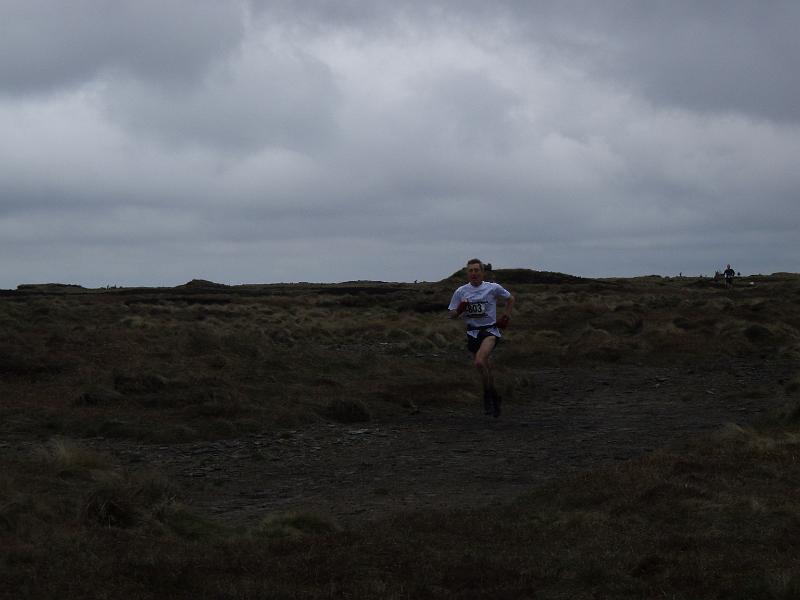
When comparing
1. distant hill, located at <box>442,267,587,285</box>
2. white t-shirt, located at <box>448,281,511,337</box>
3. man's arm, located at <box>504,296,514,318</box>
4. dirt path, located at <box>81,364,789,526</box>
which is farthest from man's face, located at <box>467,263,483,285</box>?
distant hill, located at <box>442,267,587,285</box>

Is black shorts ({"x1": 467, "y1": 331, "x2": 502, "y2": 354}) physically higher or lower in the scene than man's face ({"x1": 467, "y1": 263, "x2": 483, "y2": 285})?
lower

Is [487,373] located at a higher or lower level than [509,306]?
lower

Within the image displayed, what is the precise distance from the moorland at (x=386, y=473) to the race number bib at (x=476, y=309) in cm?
143

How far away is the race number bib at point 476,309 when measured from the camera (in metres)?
12.8

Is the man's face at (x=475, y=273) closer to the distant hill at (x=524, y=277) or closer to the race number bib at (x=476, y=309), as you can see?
the race number bib at (x=476, y=309)

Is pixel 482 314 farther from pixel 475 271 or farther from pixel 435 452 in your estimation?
pixel 435 452

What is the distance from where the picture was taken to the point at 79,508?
6.54 metres

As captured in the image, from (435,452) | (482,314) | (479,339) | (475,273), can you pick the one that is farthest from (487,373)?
(435,452)

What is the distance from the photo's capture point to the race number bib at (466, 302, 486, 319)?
1282 centimetres

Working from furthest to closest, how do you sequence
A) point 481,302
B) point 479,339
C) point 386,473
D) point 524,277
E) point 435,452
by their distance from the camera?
point 524,277 → point 479,339 → point 481,302 → point 435,452 → point 386,473

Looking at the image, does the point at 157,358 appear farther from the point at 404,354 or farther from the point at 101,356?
the point at 404,354

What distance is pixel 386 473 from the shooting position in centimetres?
892

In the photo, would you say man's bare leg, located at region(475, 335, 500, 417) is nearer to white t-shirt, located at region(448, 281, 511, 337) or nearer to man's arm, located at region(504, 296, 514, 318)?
white t-shirt, located at region(448, 281, 511, 337)

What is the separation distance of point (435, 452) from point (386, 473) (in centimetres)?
122
